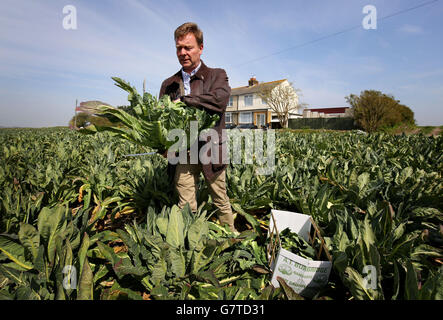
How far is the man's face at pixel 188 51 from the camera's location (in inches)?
74.1

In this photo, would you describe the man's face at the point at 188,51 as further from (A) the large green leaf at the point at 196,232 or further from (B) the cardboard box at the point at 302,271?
(B) the cardboard box at the point at 302,271

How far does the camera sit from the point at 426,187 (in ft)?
8.16

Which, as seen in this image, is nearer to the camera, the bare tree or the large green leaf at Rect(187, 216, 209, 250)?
the large green leaf at Rect(187, 216, 209, 250)

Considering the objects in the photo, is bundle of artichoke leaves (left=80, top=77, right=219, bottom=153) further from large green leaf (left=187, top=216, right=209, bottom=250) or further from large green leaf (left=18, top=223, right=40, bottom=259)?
large green leaf (left=18, top=223, right=40, bottom=259)

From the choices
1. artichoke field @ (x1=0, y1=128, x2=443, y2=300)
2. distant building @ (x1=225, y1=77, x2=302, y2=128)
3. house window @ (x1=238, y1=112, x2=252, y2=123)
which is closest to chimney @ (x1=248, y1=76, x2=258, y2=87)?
distant building @ (x1=225, y1=77, x2=302, y2=128)

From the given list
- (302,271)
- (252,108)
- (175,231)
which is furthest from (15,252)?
(252,108)

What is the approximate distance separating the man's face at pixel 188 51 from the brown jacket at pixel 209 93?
0.33 ft

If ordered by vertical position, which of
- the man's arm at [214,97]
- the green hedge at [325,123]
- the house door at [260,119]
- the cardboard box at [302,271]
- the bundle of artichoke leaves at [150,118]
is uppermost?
the house door at [260,119]

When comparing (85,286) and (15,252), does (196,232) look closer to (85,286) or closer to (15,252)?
(85,286)

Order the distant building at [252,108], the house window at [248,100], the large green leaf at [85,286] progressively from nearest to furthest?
the large green leaf at [85,286] < the distant building at [252,108] < the house window at [248,100]

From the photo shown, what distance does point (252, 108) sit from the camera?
42969mm

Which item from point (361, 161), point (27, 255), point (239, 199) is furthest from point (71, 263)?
point (361, 161)

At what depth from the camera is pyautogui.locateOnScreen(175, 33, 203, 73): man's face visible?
188cm

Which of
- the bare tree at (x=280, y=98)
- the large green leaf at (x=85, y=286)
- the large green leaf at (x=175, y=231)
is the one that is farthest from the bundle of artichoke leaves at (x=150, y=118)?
the bare tree at (x=280, y=98)
